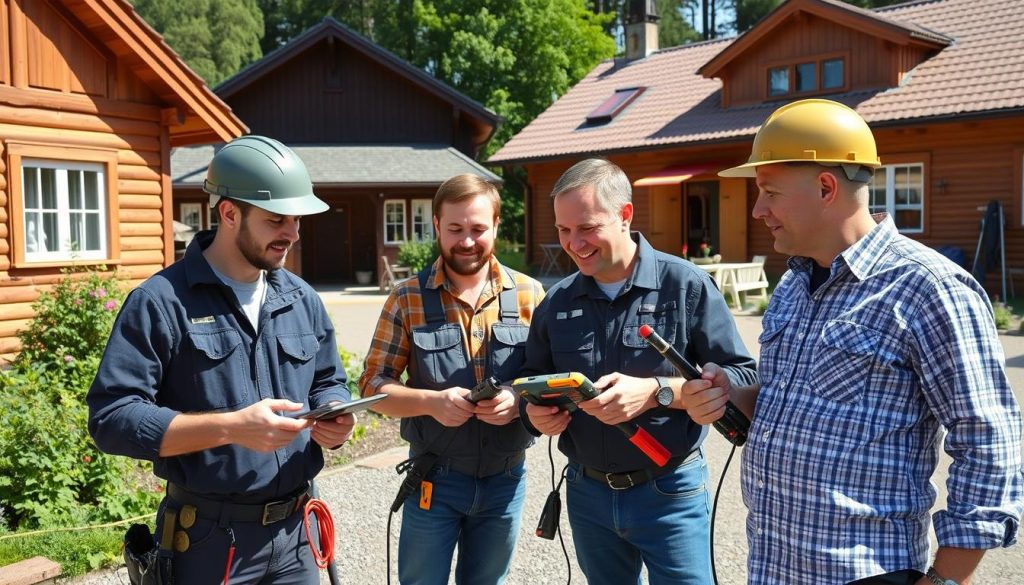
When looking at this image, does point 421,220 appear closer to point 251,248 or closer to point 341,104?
point 341,104

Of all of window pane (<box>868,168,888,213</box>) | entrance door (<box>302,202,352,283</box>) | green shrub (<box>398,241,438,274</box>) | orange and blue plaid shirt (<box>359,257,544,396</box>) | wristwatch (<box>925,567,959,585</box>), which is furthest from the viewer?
entrance door (<box>302,202,352,283</box>)

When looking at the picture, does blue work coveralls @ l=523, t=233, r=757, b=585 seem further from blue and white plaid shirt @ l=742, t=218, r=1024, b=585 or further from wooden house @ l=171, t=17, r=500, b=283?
wooden house @ l=171, t=17, r=500, b=283

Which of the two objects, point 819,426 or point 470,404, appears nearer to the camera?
point 819,426

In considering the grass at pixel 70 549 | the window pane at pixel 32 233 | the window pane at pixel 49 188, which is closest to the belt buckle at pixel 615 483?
the grass at pixel 70 549

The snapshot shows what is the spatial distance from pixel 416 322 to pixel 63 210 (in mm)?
8739

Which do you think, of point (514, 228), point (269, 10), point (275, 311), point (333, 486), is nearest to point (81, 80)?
point (333, 486)

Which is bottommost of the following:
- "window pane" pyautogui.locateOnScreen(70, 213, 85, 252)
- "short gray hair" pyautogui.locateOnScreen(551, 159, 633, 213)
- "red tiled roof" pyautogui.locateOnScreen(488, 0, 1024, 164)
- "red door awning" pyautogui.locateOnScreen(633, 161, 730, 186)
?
"short gray hair" pyautogui.locateOnScreen(551, 159, 633, 213)

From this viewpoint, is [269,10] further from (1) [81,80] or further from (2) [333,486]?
(2) [333,486]

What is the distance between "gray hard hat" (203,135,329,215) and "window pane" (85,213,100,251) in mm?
9083

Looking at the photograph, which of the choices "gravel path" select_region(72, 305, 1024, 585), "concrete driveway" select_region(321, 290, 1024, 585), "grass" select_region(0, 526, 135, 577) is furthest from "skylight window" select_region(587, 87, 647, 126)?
"grass" select_region(0, 526, 135, 577)

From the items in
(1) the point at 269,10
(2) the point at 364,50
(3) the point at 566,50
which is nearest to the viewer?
(2) the point at 364,50

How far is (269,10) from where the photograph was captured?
5084 centimetres

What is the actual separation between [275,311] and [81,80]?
355 inches

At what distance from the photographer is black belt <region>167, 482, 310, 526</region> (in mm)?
2814
